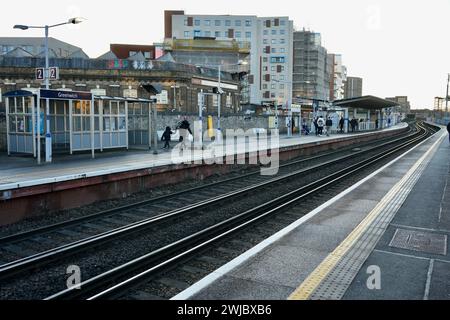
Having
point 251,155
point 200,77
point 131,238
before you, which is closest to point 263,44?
point 200,77

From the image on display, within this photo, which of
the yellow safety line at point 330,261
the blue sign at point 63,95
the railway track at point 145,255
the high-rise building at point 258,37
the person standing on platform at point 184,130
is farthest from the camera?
the high-rise building at point 258,37

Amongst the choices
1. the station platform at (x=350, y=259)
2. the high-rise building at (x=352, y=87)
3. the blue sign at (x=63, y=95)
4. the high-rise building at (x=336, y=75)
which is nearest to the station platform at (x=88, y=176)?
the blue sign at (x=63, y=95)

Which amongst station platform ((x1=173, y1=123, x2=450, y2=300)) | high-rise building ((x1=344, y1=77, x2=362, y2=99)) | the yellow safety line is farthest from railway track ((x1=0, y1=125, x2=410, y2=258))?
high-rise building ((x1=344, y1=77, x2=362, y2=99))

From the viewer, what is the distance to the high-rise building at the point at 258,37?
94.6m

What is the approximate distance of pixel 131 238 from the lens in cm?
920

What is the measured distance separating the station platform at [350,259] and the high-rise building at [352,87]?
17111cm

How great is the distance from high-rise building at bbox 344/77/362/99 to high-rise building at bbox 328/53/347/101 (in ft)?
52.2

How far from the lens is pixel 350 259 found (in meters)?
6.92

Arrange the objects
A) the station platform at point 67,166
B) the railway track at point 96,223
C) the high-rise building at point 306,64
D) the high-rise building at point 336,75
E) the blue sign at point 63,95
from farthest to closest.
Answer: the high-rise building at point 336,75 < the high-rise building at point 306,64 < the blue sign at point 63,95 < the station platform at point 67,166 < the railway track at point 96,223

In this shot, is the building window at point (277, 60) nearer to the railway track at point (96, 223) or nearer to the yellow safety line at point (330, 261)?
the railway track at point (96, 223)

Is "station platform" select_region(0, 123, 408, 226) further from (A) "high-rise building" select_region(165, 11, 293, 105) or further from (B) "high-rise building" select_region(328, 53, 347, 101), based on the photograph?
(B) "high-rise building" select_region(328, 53, 347, 101)

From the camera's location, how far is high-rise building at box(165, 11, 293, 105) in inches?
3723
